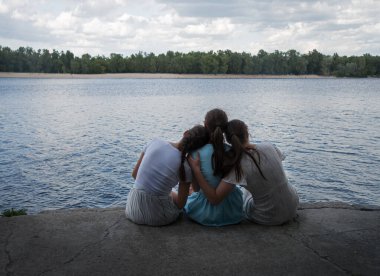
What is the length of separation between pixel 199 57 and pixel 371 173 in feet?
416


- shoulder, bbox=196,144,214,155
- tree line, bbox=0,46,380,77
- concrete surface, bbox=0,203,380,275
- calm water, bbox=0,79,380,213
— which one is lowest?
calm water, bbox=0,79,380,213

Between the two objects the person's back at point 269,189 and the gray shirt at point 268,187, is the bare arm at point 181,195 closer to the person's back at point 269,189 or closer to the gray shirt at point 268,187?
the gray shirt at point 268,187

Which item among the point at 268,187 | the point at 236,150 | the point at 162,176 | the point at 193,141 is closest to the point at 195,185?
the point at 162,176

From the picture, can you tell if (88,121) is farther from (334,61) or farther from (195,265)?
(334,61)

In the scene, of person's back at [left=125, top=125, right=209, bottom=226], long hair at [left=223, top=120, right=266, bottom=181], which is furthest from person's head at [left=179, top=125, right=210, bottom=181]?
long hair at [left=223, top=120, right=266, bottom=181]

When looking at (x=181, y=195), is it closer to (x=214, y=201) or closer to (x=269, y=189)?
(x=214, y=201)

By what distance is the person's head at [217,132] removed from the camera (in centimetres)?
396

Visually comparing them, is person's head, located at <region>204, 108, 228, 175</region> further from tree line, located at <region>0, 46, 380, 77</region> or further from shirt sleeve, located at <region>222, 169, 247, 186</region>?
tree line, located at <region>0, 46, 380, 77</region>

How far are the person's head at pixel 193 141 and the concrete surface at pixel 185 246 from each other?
0.67m

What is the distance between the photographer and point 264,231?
4152mm

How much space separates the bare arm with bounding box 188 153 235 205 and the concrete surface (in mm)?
351

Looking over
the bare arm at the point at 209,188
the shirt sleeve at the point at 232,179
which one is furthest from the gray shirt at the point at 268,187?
the bare arm at the point at 209,188

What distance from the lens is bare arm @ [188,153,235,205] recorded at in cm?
403

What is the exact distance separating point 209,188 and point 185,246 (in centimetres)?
63
